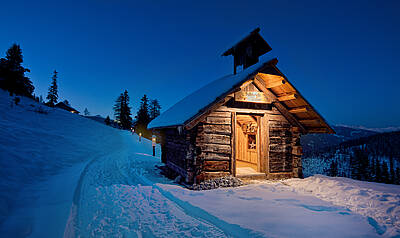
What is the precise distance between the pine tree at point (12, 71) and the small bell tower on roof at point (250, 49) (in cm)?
3159

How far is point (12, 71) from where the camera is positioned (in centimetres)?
2572

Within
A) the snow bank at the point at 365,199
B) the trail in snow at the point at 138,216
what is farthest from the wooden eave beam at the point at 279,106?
the trail in snow at the point at 138,216

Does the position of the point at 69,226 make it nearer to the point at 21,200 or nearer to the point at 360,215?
the point at 21,200

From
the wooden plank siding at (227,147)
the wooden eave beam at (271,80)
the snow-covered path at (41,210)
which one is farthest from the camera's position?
the wooden eave beam at (271,80)

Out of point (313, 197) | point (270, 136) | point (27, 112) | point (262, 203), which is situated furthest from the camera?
point (27, 112)

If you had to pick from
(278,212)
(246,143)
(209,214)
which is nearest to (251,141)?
(246,143)

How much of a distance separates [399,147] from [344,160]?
2785 cm

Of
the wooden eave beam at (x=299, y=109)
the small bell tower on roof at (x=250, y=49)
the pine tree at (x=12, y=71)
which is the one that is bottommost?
the wooden eave beam at (x=299, y=109)

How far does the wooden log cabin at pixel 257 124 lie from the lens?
24.4 ft

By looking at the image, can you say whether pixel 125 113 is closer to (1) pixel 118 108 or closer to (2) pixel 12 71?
(1) pixel 118 108

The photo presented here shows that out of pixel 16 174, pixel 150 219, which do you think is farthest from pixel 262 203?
pixel 16 174

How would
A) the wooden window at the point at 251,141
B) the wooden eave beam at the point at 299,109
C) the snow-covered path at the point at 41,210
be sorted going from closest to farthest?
the snow-covered path at the point at 41,210 → the wooden eave beam at the point at 299,109 → the wooden window at the point at 251,141

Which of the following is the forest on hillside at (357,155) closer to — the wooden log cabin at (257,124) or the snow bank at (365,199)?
the wooden log cabin at (257,124)

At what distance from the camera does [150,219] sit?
452 centimetres
